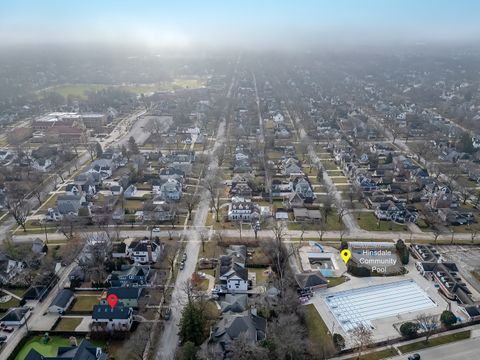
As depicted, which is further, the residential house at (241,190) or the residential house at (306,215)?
the residential house at (241,190)

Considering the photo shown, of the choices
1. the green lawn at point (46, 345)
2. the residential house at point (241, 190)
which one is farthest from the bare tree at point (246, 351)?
the residential house at point (241, 190)

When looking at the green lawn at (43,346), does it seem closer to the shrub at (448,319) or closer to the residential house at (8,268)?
the residential house at (8,268)

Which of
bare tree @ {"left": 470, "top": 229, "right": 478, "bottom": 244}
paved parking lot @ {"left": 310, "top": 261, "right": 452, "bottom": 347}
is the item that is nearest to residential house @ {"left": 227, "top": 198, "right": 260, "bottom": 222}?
paved parking lot @ {"left": 310, "top": 261, "right": 452, "bottom": 347}

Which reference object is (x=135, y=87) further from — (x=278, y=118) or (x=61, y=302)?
(x=61, y=302)

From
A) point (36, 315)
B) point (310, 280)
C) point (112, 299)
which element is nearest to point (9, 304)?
point (36, 315)

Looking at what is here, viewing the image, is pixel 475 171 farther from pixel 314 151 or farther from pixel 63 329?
pixel 63 329

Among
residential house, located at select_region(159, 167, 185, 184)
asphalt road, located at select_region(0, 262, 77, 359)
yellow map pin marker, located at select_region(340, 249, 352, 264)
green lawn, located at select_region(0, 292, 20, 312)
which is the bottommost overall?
green lawn, located at select_region(0, 292, 20, 312)

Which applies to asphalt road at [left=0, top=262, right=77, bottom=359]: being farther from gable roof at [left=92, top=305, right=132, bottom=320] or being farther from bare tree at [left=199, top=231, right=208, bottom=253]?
bare tree at [left=199, top=231, right=208, bottom=253]
